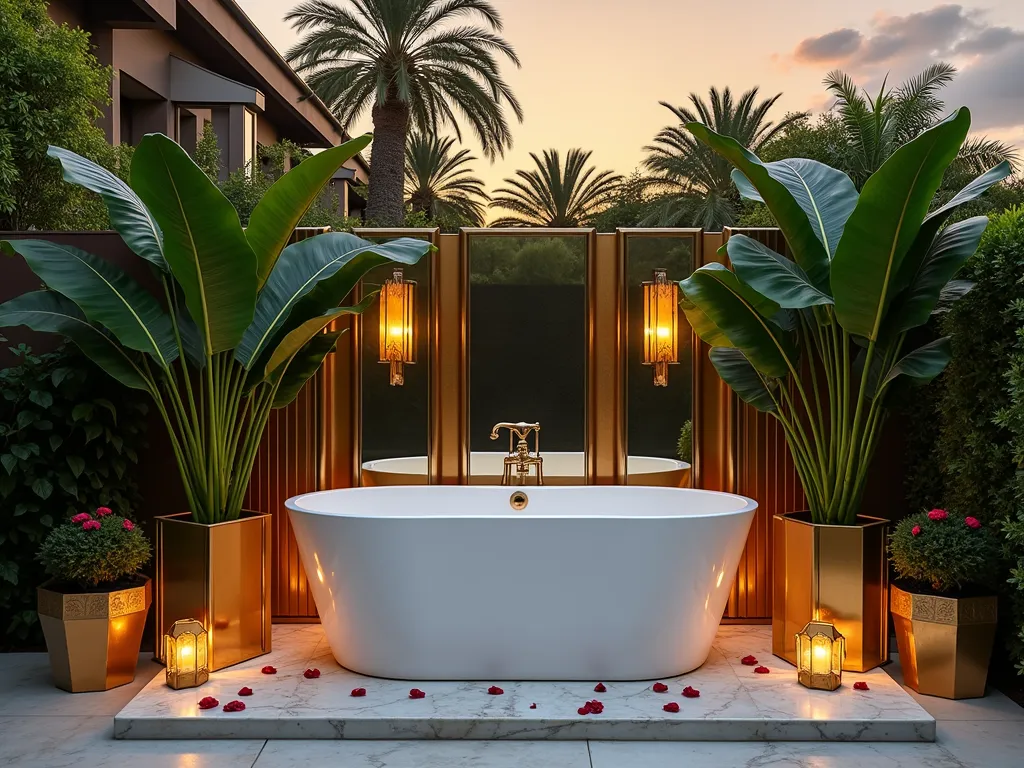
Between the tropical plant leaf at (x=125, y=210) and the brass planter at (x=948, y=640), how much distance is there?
3.02 m

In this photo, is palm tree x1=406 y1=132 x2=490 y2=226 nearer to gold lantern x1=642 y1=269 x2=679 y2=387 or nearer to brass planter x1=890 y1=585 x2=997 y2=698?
gold lantern x1=642 y1=269 x2=679 y2=387

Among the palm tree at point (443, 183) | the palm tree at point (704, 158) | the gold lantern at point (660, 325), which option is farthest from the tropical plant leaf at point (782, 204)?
the palm tree at point (443, 183)

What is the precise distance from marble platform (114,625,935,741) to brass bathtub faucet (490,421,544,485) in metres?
1.08

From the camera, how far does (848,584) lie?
3.27m

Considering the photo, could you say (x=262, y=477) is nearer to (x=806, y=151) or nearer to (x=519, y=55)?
(x=519, y=55)

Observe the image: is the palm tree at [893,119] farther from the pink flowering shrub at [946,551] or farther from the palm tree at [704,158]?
the pink flowering shrub at [946,551]

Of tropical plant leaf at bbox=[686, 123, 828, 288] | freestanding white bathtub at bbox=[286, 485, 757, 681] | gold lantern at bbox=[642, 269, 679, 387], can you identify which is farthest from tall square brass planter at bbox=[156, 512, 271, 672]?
tropical plant leaf at bbox=[686, 123, 828, 288]

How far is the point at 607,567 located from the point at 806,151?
892cm

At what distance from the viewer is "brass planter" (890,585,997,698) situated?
3.03 metres

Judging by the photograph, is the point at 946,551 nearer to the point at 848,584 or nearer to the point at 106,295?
the point at 848,584

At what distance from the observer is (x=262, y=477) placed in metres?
3.98

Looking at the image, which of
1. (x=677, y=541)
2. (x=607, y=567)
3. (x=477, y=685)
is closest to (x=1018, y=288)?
(x=677, y=541)

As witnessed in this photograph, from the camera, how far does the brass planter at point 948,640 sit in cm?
303

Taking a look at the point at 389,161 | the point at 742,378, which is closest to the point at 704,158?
the point at 389,161
